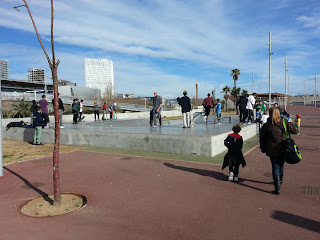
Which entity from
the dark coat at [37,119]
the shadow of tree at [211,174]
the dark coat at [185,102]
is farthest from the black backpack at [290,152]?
the dark coat at [37,119]

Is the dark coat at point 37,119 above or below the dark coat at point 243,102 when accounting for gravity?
below

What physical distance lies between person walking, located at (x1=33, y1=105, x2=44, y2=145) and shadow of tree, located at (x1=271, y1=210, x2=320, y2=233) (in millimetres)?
10756

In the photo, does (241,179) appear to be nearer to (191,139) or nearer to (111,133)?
(191,139)

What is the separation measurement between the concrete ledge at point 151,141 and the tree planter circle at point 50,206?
4.38m

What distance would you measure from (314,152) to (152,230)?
312 inches

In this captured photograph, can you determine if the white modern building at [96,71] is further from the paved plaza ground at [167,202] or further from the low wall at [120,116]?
the paved plaza ground at [167,202]

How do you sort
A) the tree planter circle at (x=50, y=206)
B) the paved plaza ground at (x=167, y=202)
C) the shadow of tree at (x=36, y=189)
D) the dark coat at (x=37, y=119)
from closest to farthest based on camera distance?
1. the paved plaza ground at (x=167, y=202)
2. the tree planter circle at (x=50, y=206)
3. the shadow of tree at (x=36, y=189)
4. the dark coat at (x=37, y=119)

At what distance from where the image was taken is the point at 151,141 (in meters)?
9.41

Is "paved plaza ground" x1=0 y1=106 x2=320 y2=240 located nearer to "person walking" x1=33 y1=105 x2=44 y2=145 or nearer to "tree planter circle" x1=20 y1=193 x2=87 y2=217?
"tree planter circle" x1=20 y1=193 x2=87 y2=217

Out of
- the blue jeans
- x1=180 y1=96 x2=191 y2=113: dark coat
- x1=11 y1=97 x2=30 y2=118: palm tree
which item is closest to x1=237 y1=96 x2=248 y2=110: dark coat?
x1=180 y1=96 x2=191 y2=113: dark coat

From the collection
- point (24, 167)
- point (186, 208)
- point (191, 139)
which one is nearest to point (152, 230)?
point (186, 208)

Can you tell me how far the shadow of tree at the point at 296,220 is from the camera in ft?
11.9

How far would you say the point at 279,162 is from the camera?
16.7 ft

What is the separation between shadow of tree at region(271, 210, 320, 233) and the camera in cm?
362
